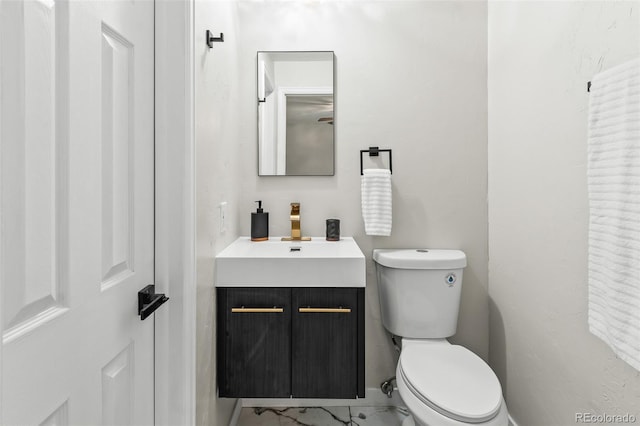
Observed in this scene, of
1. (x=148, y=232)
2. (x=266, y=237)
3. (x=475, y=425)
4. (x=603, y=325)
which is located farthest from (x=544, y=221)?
(x=148, y=232)

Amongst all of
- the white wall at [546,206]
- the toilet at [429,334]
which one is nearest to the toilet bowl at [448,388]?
the toilet at [429,334]

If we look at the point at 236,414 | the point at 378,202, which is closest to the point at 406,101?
the point at 378,202

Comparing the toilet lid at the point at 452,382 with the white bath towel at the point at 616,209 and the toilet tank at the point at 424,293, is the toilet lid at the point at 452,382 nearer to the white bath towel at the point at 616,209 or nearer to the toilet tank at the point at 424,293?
the toilet tank at the point at 424,293

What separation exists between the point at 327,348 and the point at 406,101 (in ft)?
4.24

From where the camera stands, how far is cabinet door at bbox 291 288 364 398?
1.32m

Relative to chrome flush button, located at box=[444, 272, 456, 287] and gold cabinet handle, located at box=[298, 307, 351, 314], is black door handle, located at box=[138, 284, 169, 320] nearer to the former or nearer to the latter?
gold cabinet handle, located at box=[298, 307, 351, 314]

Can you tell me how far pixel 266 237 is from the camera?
1.80 meters

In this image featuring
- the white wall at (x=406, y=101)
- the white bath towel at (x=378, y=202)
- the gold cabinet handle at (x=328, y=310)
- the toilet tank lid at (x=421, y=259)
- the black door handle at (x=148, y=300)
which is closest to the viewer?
the black door handle at (x=148, y=300)

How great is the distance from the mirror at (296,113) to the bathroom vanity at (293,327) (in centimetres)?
67

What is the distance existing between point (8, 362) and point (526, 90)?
6.02 feet

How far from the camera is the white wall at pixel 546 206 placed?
1.12 m

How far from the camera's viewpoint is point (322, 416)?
175 cm

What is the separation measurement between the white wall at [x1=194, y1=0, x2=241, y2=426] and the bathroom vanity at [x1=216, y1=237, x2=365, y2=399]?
0.29 feet

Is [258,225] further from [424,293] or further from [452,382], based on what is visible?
[452,382]
